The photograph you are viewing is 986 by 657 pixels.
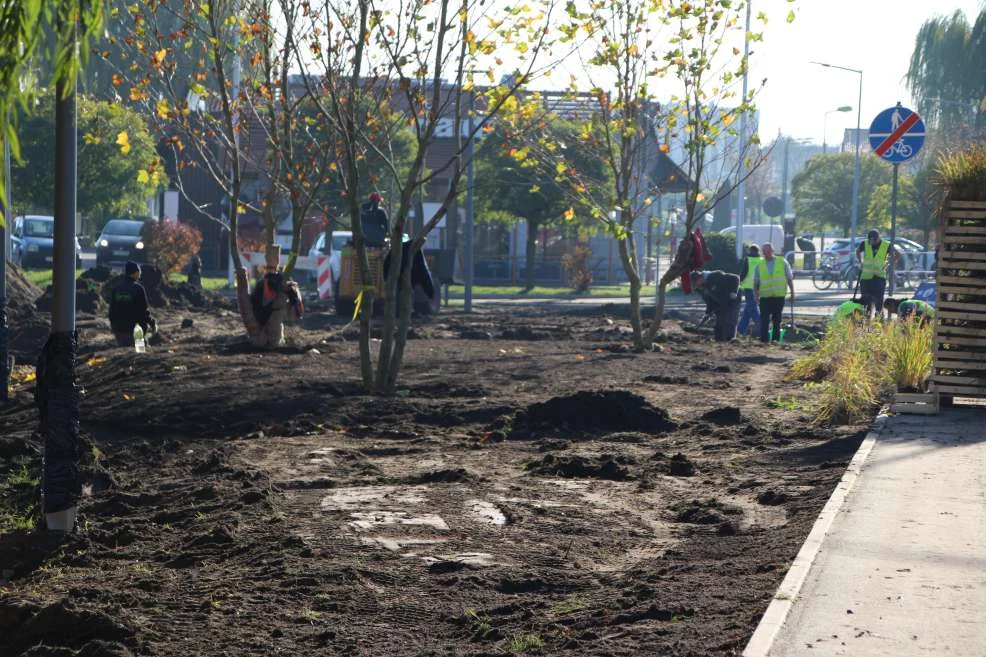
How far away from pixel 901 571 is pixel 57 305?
499 cm

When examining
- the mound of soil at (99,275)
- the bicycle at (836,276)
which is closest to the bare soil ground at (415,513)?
the mound of soil at (99,275)

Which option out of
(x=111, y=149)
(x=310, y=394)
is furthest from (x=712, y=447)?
(x=111, y=149)

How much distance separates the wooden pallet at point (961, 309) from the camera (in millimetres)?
12180

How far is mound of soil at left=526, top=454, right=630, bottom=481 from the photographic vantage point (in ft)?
32.8

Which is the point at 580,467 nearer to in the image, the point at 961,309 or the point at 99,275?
the point at 961,309

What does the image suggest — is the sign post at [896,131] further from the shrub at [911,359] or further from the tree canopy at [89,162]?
the tree canopy at [89,162]

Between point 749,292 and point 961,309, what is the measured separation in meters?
11.8

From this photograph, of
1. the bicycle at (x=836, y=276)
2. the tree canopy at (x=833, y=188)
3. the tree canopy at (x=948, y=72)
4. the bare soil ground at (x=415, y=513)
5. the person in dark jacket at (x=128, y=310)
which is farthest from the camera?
the tree canopy at (x=833, y=188)

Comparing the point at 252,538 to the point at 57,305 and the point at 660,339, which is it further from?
the point at 660,339

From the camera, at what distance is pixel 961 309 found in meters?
12.3

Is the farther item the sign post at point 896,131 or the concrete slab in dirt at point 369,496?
the sign post at point 896,131

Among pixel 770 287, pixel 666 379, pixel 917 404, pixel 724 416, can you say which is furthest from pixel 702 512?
pixel 770 287

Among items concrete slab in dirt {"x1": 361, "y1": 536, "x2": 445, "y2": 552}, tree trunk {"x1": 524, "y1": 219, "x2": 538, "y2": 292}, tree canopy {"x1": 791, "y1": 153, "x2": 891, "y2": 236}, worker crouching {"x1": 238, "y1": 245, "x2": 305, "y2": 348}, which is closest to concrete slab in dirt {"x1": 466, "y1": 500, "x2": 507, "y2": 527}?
concrete slab in dirt {"x1": 361, "y1": 536, "x2": 445, "y2": 552}

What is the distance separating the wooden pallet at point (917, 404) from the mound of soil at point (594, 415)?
1.97m
